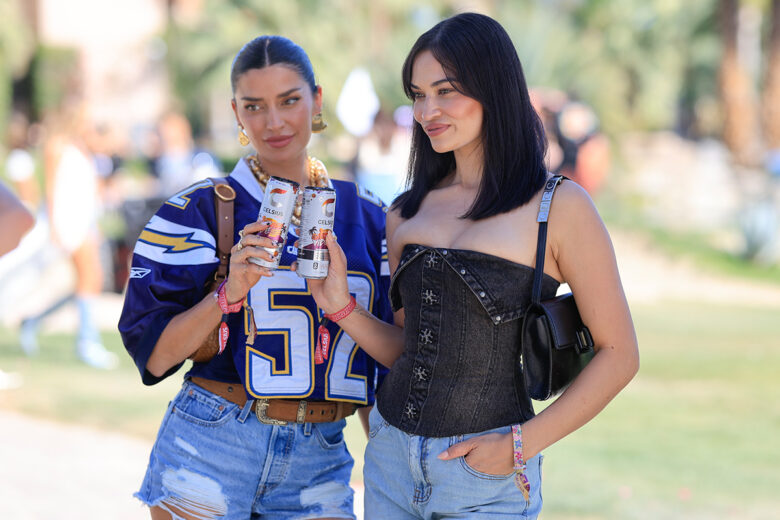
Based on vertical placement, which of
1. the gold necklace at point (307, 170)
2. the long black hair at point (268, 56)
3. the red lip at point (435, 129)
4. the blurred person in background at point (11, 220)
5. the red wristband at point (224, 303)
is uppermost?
the long black hair at point (268, 56)

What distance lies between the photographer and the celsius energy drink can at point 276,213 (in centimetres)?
238

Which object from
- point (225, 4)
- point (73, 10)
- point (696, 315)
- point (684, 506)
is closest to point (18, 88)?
point (73, 10)

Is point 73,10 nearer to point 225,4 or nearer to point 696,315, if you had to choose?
point 225,4

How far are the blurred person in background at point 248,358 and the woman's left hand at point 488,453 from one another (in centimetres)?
51

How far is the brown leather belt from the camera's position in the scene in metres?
2.64

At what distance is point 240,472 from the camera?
262 centimetres

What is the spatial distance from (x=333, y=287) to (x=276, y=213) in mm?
298

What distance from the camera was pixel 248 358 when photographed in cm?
262

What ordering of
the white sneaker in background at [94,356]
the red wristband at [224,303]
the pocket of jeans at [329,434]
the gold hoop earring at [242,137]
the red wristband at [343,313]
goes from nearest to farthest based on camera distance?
the red wristband at [224,303], the red wristband at [343,313], the pocket of jeans at [329,434], the gold hoop earring at [242,137], the white sneaker in background at [94,356]

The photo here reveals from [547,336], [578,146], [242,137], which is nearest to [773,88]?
[578,146]

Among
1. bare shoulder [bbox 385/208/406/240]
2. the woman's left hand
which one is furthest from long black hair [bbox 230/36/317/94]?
the woman's left hand

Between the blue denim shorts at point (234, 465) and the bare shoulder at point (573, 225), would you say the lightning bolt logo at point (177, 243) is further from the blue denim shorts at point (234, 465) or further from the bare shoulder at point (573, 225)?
the bare shoulder at point (573, 225)

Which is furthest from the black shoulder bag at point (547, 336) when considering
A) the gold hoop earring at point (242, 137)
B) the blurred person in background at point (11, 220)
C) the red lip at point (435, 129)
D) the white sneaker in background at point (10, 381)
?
the white sneaker in background at point (10, 381)

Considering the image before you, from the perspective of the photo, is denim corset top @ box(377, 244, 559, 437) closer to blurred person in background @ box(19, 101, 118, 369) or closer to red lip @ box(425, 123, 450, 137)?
red lip @ box(425, 123, 450, 137)
